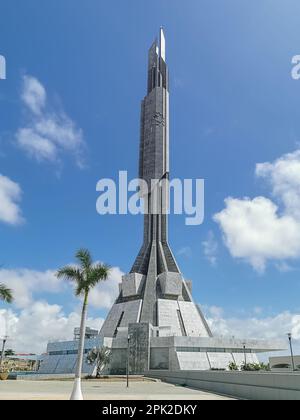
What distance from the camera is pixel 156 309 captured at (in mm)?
56281

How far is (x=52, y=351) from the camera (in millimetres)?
51875

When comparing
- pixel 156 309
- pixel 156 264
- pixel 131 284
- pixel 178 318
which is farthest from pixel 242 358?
pixel 156 264

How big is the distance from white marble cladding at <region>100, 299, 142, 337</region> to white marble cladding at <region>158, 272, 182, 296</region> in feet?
15.1

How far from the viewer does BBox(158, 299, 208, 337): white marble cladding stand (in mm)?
53656

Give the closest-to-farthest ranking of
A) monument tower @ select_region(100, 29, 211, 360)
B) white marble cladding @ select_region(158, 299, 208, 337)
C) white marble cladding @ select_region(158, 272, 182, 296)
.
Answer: white marble cladding @ select_region(158, 299, 208, 337)
monument tower @ select_region(100, 29, 211, 360)
white marble cladding @ select_region(158, 272, 182, 296)

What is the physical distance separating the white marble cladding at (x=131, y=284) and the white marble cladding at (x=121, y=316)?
5.40ft

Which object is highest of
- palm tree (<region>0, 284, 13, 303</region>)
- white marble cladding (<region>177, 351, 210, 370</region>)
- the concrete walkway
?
palm tree (<region>0, 284, 13, 303</region>)

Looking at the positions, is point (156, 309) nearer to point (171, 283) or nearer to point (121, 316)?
point (171, 283)

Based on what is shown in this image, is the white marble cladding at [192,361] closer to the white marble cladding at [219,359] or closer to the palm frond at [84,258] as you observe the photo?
the white marble cladding at [219,359]

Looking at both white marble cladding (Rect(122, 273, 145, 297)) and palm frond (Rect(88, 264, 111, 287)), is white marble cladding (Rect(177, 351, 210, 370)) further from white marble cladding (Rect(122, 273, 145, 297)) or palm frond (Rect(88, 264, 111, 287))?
palm frond (Rect(88, 264, 111, 287))

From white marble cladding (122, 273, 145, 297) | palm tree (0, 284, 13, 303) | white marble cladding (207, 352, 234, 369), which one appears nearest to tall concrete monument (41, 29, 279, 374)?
white marble cladding (122, 273, 145, 297)
